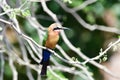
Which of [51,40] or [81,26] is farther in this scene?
[81,26]

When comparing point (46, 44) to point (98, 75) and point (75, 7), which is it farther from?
point (98, 75)

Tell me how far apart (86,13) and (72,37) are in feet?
1.12

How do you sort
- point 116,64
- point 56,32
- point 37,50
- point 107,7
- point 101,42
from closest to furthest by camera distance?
point 56,32 → point 37,50 → point 107,7 → point 101,42 → point 116,64

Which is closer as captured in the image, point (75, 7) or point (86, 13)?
point (75, 7)

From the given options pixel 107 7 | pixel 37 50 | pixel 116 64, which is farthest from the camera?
pixel 116 64

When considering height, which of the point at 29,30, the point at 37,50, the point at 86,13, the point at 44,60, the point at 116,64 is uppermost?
the point at 116,64

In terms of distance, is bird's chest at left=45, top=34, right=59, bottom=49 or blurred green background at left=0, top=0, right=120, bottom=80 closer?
bird's chest at left=45, top=34, right=59, bottom=49

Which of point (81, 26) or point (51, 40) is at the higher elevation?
point (81, 26)

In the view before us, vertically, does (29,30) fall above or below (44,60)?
above

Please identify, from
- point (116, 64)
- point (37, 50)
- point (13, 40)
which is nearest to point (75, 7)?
point (13, 40)

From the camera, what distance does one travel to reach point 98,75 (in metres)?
7.07

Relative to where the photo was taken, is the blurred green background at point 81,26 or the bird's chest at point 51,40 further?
the blurred green background at point 81,26

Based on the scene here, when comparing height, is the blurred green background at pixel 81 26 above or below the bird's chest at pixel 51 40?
above

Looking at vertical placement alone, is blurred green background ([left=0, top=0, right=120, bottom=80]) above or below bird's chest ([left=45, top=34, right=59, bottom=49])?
above
